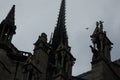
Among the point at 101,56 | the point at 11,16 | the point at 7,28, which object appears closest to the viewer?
the point at 101,56

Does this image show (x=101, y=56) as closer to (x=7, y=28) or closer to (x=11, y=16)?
(x=7, y=28)

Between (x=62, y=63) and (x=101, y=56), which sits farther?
(x=62, y=63)

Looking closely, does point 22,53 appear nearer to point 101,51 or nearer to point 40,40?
point 40,40

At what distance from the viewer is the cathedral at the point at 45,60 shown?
22.4 metres

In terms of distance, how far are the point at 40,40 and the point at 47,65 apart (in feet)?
7.08

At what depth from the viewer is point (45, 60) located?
2656 cm

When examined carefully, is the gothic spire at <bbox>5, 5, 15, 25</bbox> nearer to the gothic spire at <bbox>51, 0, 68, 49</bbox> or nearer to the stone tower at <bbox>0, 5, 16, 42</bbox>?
the stone tower at <bbox>0, 5, 16, 42</bbox>

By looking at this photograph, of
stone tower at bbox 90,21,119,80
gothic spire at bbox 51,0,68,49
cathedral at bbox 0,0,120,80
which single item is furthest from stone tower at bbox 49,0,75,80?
gothic spire at bbox 51,0,68,49

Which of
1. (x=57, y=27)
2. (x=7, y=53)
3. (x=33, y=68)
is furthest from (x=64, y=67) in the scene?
(x=57, y=27)

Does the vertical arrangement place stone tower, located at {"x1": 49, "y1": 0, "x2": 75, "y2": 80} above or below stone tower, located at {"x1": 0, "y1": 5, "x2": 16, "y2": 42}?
below

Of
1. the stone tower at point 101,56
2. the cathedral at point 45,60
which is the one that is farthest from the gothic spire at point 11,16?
the stone tower at point 101,56

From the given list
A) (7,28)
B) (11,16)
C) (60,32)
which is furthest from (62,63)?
(60,32)

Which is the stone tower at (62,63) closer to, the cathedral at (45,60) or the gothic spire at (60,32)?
the cathedral at (45,60)

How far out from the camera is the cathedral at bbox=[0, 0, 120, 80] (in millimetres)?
22375
